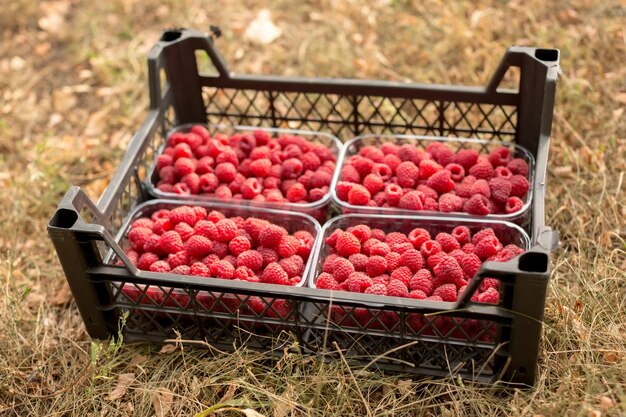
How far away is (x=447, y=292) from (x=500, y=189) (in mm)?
466

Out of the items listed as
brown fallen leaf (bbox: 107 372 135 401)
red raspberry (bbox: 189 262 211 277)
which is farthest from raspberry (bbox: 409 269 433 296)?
brown fallen leaf (bbox: 107 372 135 401)

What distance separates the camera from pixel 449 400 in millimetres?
2031

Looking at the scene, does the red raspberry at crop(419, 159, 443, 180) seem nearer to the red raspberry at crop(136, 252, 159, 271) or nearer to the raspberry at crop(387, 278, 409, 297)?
the raspberry at crop(387, 278, 409, 297)

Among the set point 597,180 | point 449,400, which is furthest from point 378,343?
point 597,180

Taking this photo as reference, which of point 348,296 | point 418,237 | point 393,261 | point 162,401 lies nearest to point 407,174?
point 418,237

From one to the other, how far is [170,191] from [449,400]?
1.12 m

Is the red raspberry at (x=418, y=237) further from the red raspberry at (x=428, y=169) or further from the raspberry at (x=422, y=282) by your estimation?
the red raspberry at (x=428, y=169)

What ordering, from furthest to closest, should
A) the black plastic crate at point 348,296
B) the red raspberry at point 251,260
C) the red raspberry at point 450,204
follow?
the red raspberry at point 450,204 < the red raspberry at point 251,260 < the black plastic crate at point 348,296

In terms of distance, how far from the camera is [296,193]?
8.02 ft

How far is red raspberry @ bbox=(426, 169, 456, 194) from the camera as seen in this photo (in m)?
2.36

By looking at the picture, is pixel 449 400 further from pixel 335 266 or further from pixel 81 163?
pixel 81 163

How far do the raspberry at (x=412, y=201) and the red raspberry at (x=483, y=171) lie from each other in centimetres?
20

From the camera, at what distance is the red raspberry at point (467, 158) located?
244 centimetres

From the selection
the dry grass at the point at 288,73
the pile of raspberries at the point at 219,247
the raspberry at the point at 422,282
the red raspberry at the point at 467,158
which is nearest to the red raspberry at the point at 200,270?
the pile of raspberries at the point at 219,247
